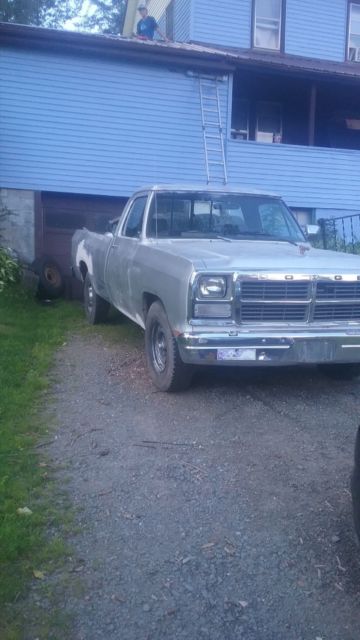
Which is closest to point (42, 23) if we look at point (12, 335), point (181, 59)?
point (181, 59)

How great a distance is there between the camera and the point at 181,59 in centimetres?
1392

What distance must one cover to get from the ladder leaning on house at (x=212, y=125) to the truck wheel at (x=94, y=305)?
585 centimetres

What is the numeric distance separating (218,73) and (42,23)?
22547 mm

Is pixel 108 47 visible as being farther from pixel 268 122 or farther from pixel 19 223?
pixel 268 122

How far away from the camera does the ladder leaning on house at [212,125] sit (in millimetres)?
14383

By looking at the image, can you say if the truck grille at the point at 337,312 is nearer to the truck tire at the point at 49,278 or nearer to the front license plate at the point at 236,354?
the front license plate at the point at 236,354

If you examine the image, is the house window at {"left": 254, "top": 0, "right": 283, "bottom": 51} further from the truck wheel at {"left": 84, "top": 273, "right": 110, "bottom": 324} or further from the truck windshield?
the truck windshield

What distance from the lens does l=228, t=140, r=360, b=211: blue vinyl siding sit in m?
14.6

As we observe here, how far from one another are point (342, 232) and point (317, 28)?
5.60 meters

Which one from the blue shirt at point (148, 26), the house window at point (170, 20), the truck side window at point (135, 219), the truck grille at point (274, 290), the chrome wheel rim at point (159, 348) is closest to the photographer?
the truck grille at point (274, 290)

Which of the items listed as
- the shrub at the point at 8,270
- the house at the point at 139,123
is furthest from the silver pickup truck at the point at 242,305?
the house at the point at 139,123

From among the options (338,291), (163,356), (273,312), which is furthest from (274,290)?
(163,356)

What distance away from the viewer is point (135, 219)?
7.41 metres

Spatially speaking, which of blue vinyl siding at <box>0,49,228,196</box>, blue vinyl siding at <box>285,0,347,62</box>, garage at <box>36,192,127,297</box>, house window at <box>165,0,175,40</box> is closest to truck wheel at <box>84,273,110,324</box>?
garage at <box>36,192,127,297</box>
